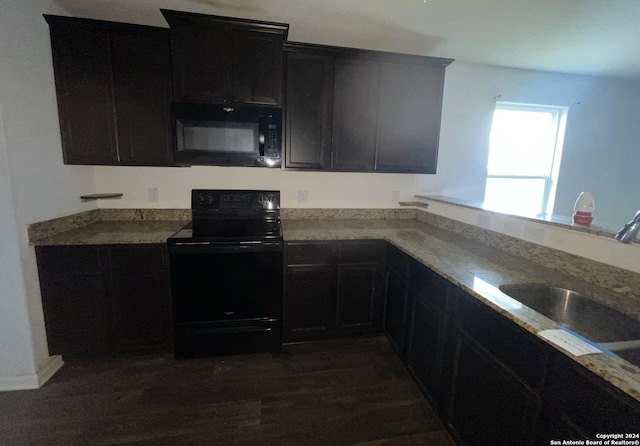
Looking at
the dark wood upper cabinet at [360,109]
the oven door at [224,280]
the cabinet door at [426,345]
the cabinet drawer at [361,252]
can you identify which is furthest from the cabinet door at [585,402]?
the dark wood upper cabinet at [360,109]

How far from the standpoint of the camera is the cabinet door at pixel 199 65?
6.81ft

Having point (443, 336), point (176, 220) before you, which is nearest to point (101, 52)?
point (176, 220)

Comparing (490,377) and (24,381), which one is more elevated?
(490,377)

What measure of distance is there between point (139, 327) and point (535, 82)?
447 cm

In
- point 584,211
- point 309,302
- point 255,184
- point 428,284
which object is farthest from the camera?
point 255,184

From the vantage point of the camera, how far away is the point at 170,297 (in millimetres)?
2113

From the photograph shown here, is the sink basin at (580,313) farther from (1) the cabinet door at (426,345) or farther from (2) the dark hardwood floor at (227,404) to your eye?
(2) the dark hardwood floor at (227,404)

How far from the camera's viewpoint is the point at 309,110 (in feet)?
7.91

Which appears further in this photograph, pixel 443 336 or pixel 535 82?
pixel 535 82

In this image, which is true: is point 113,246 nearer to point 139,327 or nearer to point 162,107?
point 139,327

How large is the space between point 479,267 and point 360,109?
1631 millimetres

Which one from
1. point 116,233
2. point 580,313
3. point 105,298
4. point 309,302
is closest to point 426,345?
point 580,313

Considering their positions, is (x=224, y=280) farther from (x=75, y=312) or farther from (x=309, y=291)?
(x=75, y=312)

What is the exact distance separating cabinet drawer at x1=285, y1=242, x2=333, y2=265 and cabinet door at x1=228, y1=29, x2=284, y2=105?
1.16 m
